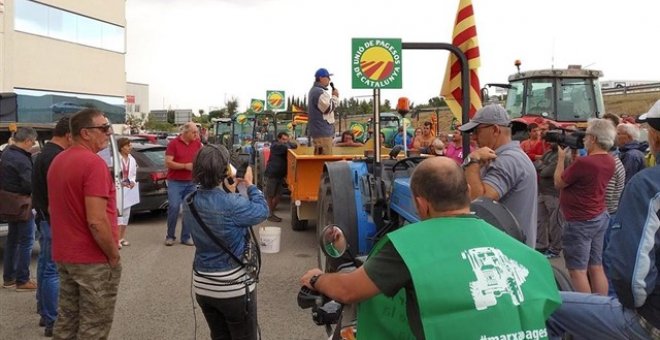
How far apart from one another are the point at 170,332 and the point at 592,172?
147 inches

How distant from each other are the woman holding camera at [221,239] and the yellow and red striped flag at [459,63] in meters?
2.01

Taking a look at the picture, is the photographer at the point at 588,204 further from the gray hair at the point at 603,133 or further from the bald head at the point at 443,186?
the bald head at the point at 443,186

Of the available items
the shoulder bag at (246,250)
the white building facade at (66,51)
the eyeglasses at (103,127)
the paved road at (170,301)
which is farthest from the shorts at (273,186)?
the white building facade at (66,51)

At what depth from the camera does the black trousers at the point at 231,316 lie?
3436mm

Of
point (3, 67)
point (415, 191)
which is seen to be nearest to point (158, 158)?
point (415, 191)

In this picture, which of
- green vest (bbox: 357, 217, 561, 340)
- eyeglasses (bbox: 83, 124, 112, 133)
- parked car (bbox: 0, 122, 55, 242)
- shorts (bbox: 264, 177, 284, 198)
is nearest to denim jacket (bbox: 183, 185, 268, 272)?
eyeglasses (bbox: 83, 124, 112, 133)

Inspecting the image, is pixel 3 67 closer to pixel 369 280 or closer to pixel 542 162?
pixel 542 162

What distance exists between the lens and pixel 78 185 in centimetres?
355

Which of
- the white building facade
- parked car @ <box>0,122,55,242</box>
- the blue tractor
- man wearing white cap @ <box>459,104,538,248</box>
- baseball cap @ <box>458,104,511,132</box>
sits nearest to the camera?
man wearing white cap @ <box>459,104,538,248</box>

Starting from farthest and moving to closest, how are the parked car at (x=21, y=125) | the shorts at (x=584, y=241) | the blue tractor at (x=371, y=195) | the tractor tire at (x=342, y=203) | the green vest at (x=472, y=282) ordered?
1. the parked car at (x=21, y=125)
2. the tractor tire at (x=342, y=203)
3. the shorts at (x=584, y=241)
4. the blue tractor at (x=371, y=195)
5. the green vest at (x=472, y=282)

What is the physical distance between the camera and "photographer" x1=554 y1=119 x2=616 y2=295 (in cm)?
496

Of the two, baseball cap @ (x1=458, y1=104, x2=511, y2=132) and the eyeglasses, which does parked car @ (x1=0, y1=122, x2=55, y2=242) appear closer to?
the eyeglasses

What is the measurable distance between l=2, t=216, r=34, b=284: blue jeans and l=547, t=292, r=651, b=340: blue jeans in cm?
515

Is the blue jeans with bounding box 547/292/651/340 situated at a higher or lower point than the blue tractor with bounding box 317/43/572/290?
lower
